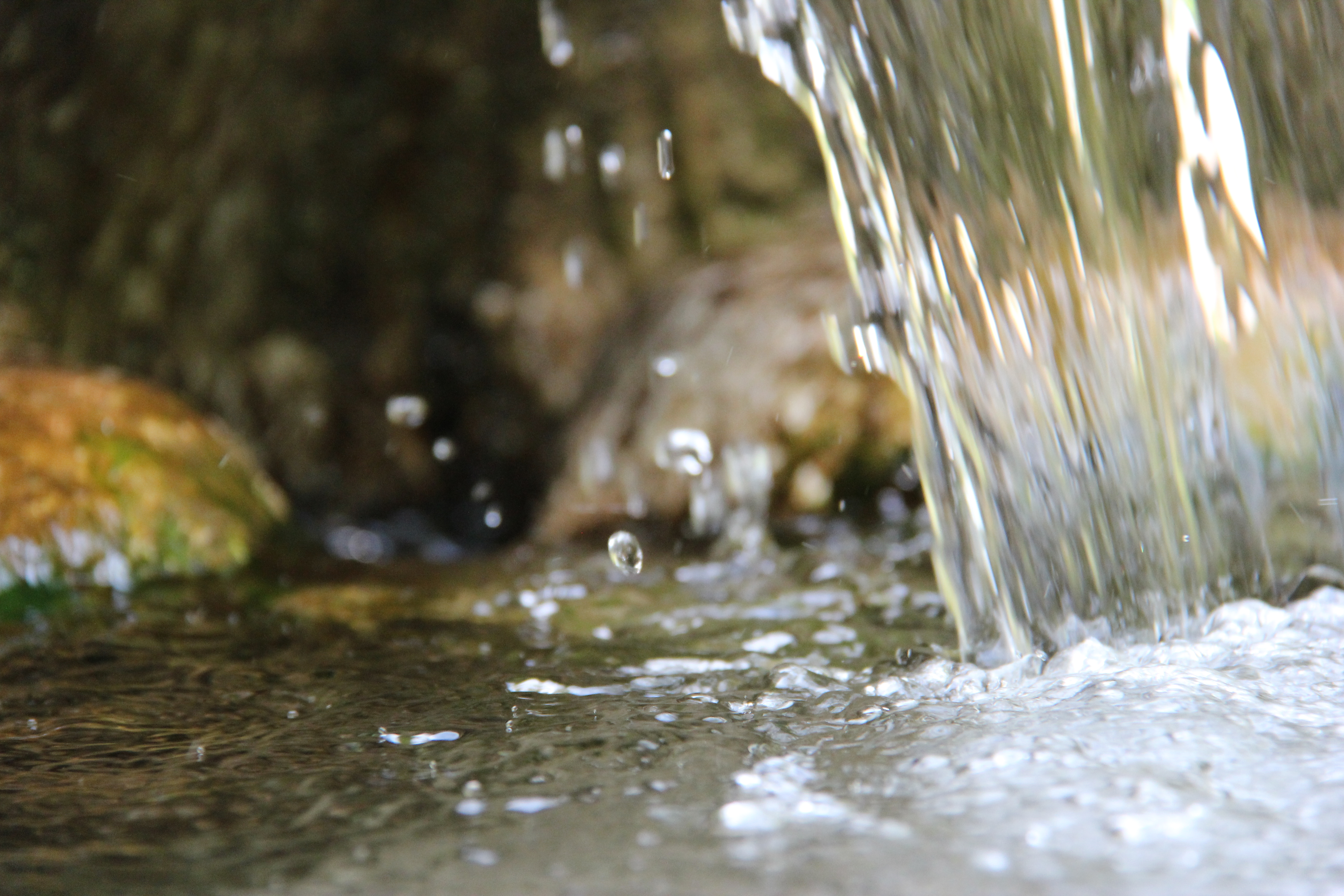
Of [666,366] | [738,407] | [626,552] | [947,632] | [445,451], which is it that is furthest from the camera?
[445,451]

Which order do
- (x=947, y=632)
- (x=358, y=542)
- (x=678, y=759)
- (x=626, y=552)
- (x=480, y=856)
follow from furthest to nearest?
(x=358, y=542) < (x=626, y=552) < (x=947, y=632) < (x=678, y=759) < (x=480, y=856)

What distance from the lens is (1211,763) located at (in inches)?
60.4

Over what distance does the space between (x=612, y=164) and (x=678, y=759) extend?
155 inches

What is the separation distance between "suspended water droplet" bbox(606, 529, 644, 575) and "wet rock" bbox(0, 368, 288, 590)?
1.14m

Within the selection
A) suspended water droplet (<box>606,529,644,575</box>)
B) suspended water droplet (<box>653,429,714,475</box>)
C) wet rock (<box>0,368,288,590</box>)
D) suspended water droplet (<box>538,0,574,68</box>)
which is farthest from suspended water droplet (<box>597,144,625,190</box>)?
wet rock (<box>0,368,288,590</box>)

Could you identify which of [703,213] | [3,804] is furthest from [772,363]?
[3,804]

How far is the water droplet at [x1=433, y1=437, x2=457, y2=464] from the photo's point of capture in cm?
513

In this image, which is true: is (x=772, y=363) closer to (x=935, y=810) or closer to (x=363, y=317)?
(x=363, y=317)

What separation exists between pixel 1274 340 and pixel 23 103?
5.00 m

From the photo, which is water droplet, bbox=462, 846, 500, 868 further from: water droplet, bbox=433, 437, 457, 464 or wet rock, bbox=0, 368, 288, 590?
water droplet, bbox=433, 437, 457, 464

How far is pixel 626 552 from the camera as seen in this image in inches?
155

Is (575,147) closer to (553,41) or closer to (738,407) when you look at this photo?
(553,41)

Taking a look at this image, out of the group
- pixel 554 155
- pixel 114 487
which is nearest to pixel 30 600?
pixel 114 487

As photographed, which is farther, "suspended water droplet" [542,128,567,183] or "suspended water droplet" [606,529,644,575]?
"suspended water droplet" [542,128,567,183]
